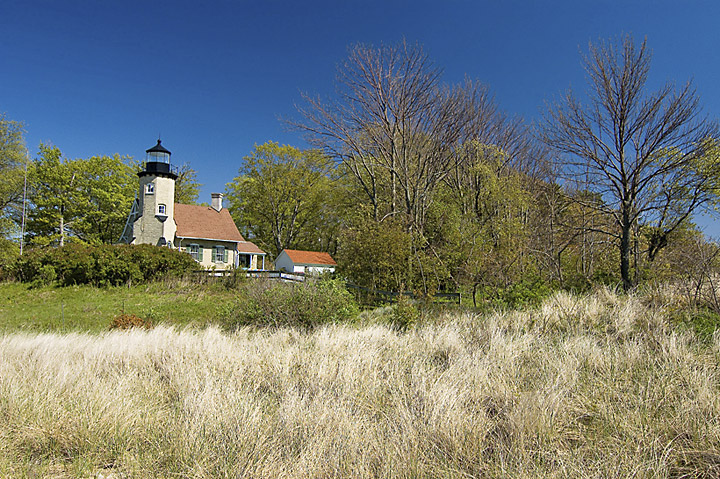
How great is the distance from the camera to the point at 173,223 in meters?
25.4

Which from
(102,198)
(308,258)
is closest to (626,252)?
(308,258)

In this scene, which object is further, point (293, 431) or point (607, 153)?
point (607, 153)

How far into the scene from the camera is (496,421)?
2.93 m

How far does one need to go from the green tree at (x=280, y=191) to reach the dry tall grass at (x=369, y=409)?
26.2 metres

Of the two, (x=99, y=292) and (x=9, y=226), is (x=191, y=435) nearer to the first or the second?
(x=99, y=292)

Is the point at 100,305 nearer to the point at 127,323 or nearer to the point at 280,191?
the point at 127,323

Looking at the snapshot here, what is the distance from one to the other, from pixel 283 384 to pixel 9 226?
3080 cm

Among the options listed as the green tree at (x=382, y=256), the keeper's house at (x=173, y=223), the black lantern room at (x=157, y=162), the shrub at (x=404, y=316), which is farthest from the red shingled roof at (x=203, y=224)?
the shrub at (x=404, y=316)

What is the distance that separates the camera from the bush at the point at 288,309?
22.5 ft

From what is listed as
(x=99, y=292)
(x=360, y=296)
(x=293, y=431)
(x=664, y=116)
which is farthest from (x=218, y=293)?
(x=664, y=116)

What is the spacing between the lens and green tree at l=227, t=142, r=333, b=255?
31531 millimetres

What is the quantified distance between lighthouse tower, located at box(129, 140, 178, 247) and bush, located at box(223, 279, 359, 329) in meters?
19.7

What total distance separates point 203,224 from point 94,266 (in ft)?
43.2

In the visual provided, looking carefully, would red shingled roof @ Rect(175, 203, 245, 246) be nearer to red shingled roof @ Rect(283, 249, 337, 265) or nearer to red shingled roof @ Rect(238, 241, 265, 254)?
red shingled roof @ Rect(238, 241, 265, 254)
